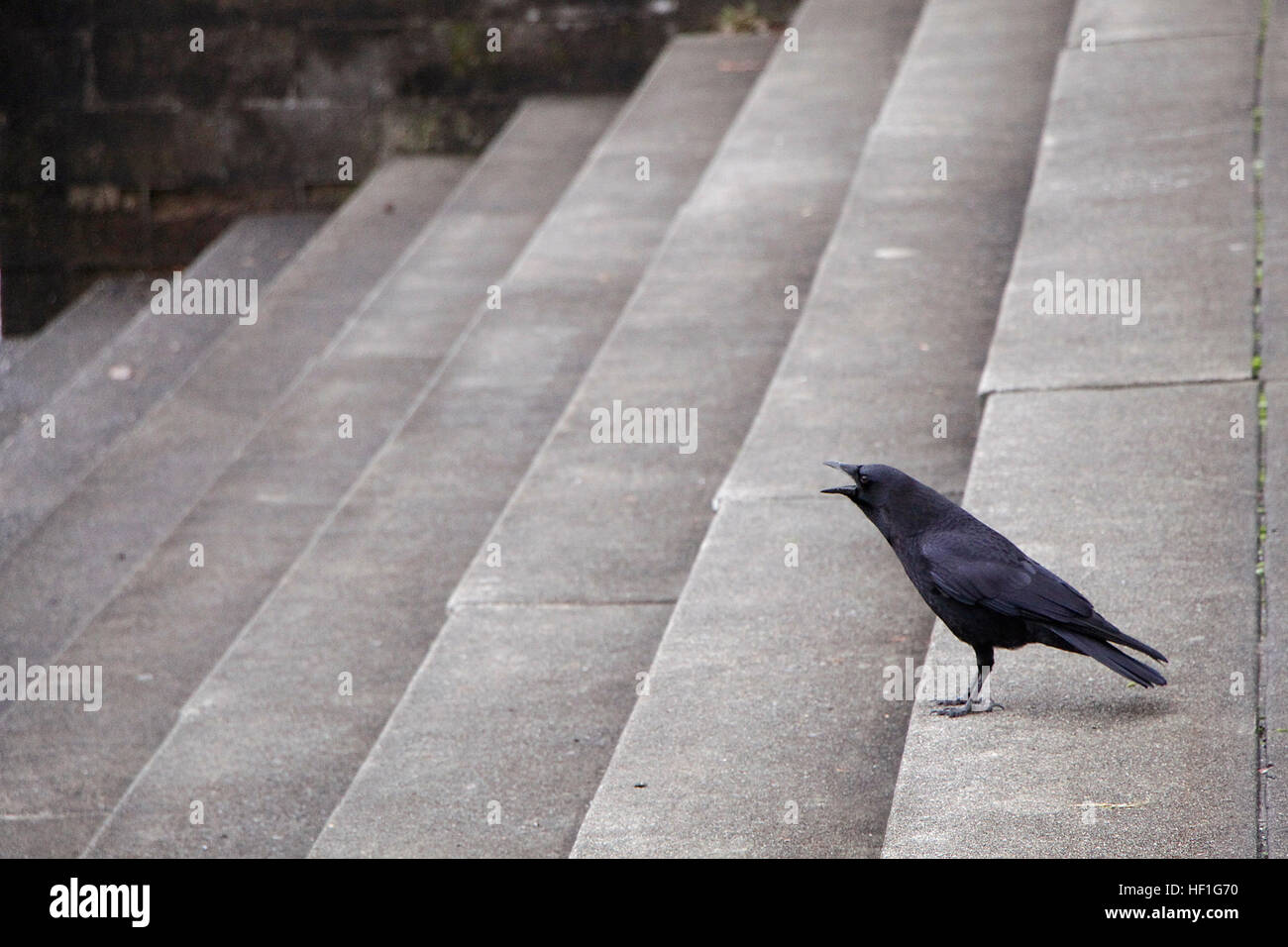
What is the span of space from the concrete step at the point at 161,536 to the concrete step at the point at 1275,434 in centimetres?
405

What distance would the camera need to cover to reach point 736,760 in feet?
14.6

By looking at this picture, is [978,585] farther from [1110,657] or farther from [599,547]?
[599,547]

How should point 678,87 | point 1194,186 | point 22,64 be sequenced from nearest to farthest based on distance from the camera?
point 1194,186 → point 678,87 → point 22,64

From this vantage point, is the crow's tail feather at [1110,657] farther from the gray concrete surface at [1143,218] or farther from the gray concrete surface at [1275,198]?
the gray concrete surface at [1275,198]

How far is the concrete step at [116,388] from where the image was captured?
937 cm

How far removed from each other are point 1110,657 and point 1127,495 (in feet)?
4.62

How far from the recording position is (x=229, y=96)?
1289 cm

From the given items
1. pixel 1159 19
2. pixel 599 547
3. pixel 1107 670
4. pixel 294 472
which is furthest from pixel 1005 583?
pixel 1159 19

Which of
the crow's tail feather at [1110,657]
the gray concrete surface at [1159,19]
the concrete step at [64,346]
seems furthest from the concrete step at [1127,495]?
the concrete step at [64,346]

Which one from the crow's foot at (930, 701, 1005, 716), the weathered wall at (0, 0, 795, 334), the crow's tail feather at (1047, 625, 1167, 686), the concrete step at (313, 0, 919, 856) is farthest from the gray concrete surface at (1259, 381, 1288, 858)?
the weathered wall at (0, 0, 795, 334)

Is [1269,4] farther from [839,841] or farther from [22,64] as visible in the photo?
[22,64]

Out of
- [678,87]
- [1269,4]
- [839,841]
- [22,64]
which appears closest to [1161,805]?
[839,841]

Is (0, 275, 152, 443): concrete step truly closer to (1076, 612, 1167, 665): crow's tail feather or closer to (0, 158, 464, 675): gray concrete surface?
(0, 158, 464, 675): gray concrete surface
